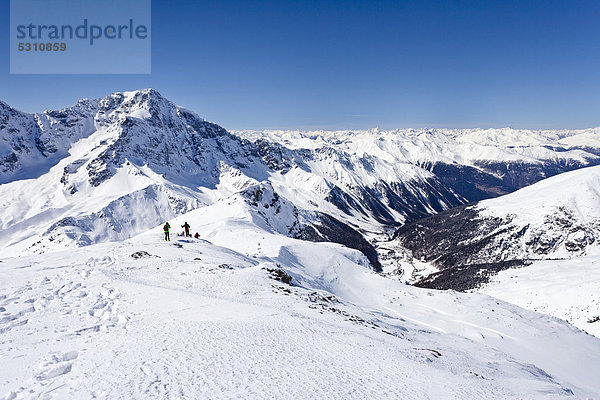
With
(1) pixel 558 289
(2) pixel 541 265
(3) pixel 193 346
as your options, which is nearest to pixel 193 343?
(3) pixel 193 346

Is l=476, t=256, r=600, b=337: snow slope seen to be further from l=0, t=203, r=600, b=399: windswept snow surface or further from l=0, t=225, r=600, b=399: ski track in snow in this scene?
l=0, t=225, r=600, b=399: ski track in snow

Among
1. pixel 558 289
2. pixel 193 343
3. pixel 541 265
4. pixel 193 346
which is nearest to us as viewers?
pixel 193 346

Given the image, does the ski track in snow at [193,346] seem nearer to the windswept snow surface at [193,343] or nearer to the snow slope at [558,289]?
the windswept snow surface at [193,343]

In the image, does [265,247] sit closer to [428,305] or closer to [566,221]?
[428,305]

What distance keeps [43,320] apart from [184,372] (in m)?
9.60

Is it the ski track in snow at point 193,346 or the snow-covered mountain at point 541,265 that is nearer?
the ski track in snow at point 193,346

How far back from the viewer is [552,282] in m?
102

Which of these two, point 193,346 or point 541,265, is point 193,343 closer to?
point 193,346

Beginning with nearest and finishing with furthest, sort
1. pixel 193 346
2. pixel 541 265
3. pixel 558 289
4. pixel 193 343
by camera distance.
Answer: pixel 193 346 → pixel 193 343 → pixel 558 289 → pixel 541 265

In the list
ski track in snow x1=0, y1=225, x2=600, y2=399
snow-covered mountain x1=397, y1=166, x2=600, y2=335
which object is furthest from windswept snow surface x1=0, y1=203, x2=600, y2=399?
snow-covered mountain x1=397, y1=166, x2=600, y2=335

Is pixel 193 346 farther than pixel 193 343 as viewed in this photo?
No

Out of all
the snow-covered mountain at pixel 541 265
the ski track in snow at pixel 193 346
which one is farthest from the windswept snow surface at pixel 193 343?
the snow-covered mountain at pixel 541 265

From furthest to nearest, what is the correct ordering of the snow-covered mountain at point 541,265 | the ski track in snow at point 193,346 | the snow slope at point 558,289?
the snow-covered mountain at point 541,265 < the snow slope at point 558,289 < the ski track in snow at point 193,346

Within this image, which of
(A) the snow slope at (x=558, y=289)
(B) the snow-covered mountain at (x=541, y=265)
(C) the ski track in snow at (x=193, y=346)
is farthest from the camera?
(B) the snow-covered mountain at (x=541, y=265)
